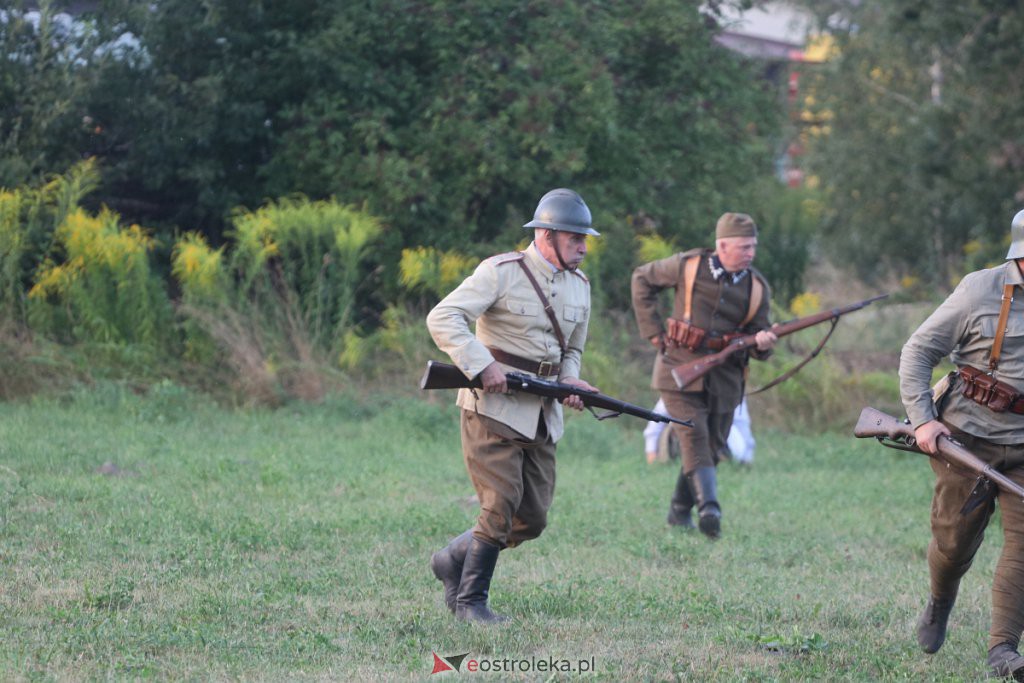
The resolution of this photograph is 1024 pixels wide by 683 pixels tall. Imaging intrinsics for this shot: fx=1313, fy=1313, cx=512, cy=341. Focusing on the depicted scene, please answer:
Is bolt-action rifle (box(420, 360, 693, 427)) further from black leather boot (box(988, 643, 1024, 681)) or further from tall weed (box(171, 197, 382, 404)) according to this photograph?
tall weed (box(171, 197, 382, 404))

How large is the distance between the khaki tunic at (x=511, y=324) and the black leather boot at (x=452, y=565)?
0.69 meters

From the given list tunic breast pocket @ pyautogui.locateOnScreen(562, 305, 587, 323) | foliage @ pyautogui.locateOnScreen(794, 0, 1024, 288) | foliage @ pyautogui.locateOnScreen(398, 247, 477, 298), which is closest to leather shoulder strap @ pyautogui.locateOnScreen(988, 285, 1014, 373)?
tunic breast pocket @ pyautogui.locateOnScreen(562, 305, 587, 323)

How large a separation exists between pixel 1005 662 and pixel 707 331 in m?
4.03

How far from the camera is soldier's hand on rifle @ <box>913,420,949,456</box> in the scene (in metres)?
5.96

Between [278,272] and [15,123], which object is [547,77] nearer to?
[278,272]

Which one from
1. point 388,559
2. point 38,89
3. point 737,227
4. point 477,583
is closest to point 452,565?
point 477,583

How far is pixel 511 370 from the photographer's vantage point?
21.5 ft

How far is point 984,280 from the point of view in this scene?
6000 mm

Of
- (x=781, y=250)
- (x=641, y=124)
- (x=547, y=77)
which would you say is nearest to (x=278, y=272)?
(x=547, y=77)

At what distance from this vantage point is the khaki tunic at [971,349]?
593cm

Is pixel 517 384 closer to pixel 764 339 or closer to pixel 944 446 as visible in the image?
pixel 944 446

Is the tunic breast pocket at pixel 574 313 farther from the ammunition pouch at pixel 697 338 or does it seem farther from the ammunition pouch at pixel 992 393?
the ammunition pouch at pixel 697 338

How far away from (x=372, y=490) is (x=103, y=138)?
7977mm

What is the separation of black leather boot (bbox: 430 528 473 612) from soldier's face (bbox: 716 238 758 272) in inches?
137
